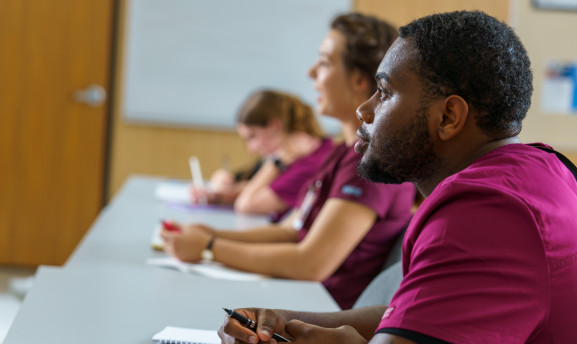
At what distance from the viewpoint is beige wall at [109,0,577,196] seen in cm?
457

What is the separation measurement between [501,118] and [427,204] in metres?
0.18

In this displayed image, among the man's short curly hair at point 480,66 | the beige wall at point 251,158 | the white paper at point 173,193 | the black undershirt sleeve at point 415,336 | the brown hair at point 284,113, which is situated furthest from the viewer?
the beige wall at point 251,158

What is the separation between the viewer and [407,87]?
96 cm

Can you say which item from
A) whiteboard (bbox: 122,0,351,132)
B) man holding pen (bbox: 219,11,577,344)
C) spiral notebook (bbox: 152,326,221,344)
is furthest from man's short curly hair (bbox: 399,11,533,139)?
whiteboard (bbox: 122,0,351,132)

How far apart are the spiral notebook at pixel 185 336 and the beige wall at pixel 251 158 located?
3.44 m

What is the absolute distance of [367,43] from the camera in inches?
79.2

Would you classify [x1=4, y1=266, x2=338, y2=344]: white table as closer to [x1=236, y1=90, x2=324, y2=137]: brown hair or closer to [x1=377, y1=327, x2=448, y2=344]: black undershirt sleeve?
[x1=377, y1=327, x2=448, y2=344]: black undershirt sleeve

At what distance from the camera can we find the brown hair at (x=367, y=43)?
2.01 m

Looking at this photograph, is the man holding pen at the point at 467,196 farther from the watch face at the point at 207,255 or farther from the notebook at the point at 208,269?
the watch face at the point at 207,255

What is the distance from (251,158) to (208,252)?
106 inches

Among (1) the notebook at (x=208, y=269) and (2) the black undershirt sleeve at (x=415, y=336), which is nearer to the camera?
(2) the black undershirt sleeve at (x=415, y=336)

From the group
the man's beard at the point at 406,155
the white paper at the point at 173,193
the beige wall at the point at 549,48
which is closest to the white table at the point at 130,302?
the man's beard at the point at 406,155

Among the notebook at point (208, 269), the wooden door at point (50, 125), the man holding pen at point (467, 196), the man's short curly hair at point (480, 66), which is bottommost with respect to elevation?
the wooden door at point (50, 125)

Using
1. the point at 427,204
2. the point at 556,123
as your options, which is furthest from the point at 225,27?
the point at 427,204
